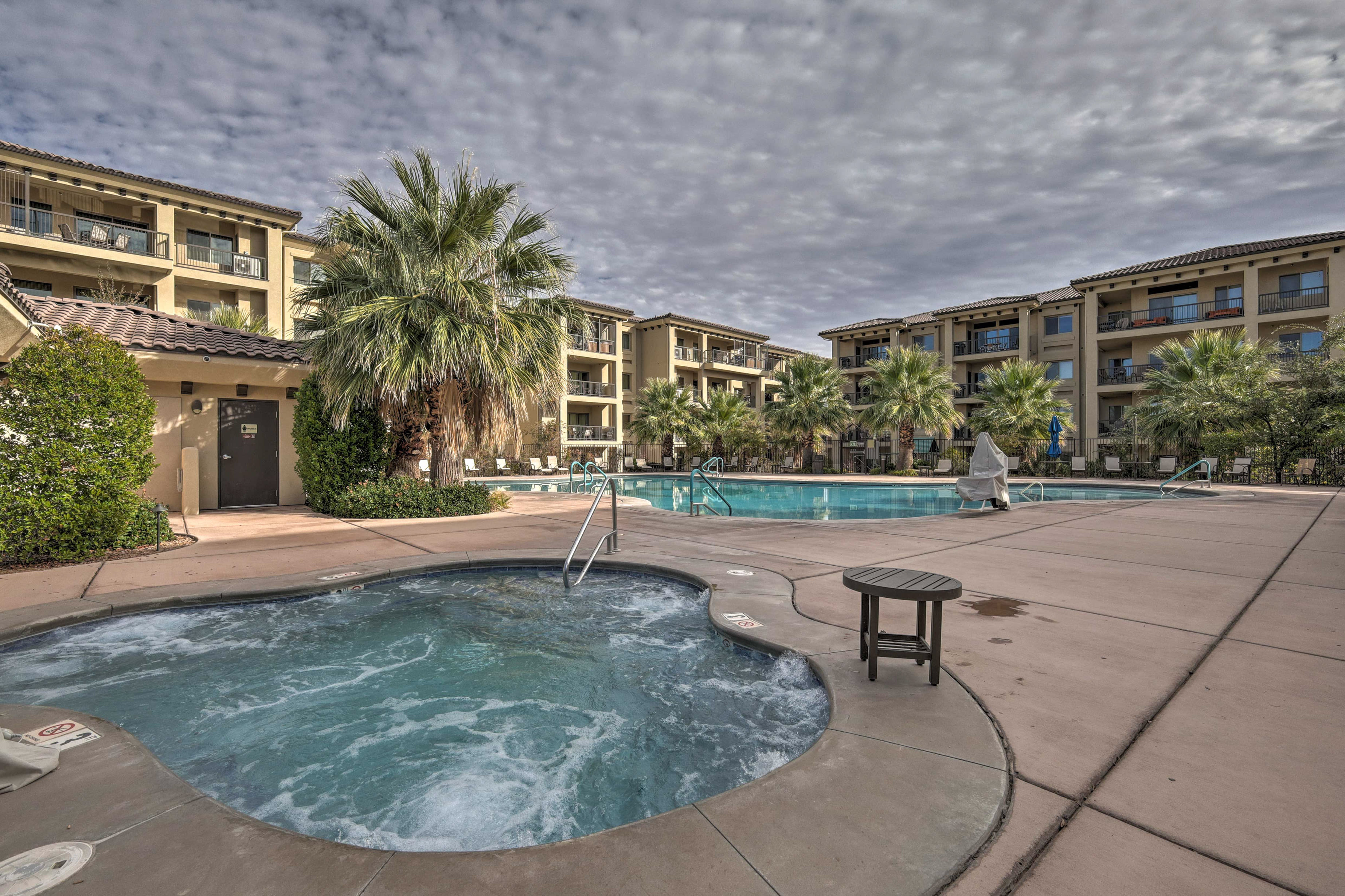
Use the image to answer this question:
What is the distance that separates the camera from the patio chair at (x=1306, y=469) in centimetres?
1838

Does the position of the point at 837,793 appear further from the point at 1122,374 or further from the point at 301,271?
the point at 1122,374

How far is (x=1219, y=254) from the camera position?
91.1 ft

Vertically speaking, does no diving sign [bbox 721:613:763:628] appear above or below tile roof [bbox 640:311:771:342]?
below

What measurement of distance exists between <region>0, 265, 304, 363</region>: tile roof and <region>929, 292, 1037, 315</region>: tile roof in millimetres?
35684

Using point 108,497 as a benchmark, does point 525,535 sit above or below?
below

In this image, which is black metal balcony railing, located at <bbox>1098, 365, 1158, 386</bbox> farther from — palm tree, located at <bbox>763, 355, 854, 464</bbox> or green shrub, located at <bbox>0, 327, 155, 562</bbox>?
green shrub, located at <bbox>0, 327, 155, 562</bbox>

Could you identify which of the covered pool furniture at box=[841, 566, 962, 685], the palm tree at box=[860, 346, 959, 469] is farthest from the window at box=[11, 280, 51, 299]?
the palm tree at box=[860, 346, 959, 469]

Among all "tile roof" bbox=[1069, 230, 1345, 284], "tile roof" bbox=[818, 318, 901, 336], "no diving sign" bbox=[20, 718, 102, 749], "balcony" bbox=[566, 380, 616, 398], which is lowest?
"no diving sign" bbox=[20, 718, 102, 749]

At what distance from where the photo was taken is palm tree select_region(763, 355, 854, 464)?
2858 cm

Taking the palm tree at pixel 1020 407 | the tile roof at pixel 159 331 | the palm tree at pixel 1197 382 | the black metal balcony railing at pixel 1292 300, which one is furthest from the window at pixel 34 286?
the black metal balcony railing at pixel 1292 300

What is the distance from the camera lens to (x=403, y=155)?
10.8 metres

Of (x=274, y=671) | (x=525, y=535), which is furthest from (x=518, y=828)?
(x=525, y=535)

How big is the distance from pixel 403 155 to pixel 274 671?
32.6 ft

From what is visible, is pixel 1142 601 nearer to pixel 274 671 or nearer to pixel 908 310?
pixel 274 671
